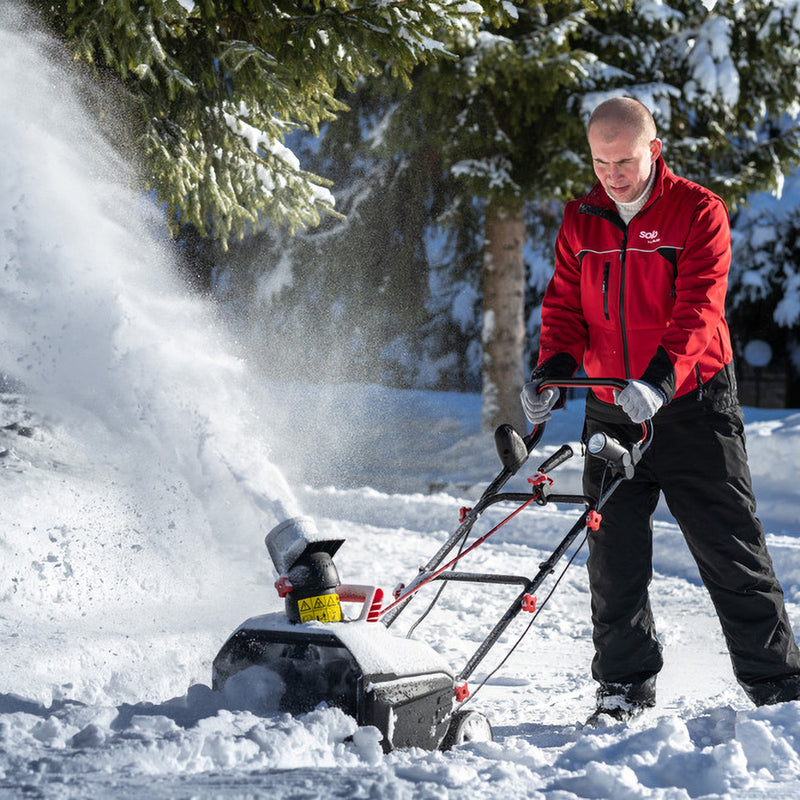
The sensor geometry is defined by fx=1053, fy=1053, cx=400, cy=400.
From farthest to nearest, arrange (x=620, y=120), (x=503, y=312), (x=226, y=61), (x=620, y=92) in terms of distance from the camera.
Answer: (x=503, y=312), (x=620, y=92), (x=226, y=61), (x=620, y=120)

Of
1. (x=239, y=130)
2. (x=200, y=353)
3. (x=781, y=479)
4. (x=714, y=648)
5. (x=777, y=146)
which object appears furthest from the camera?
(x=777, y=146)

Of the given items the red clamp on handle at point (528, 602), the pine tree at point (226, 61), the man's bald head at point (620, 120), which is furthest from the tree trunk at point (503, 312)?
the red clamp on handle at point (528, 602)

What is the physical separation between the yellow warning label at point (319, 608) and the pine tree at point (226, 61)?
3.71 m

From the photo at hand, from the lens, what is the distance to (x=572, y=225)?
328 cm

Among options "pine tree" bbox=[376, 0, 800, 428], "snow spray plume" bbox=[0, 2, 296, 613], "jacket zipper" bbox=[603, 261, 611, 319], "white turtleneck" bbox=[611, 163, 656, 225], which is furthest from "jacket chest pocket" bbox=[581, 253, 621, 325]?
"pine tree" bbox=[376, 0, 800, 428]

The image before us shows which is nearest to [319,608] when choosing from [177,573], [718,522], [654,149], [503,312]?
[718,522]

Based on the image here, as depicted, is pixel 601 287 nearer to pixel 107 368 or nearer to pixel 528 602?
pixel 528 602

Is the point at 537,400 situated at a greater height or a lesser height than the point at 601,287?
lesser

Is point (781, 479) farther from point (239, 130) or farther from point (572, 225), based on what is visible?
point (572, 225)

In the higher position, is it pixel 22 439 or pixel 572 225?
pixel 572 225

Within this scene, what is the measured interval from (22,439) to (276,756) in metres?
4.60

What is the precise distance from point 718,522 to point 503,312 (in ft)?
27.6

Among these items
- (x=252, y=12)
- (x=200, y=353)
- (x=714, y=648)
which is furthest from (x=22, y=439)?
(x=714, y=648)

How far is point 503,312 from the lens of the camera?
11.4m
